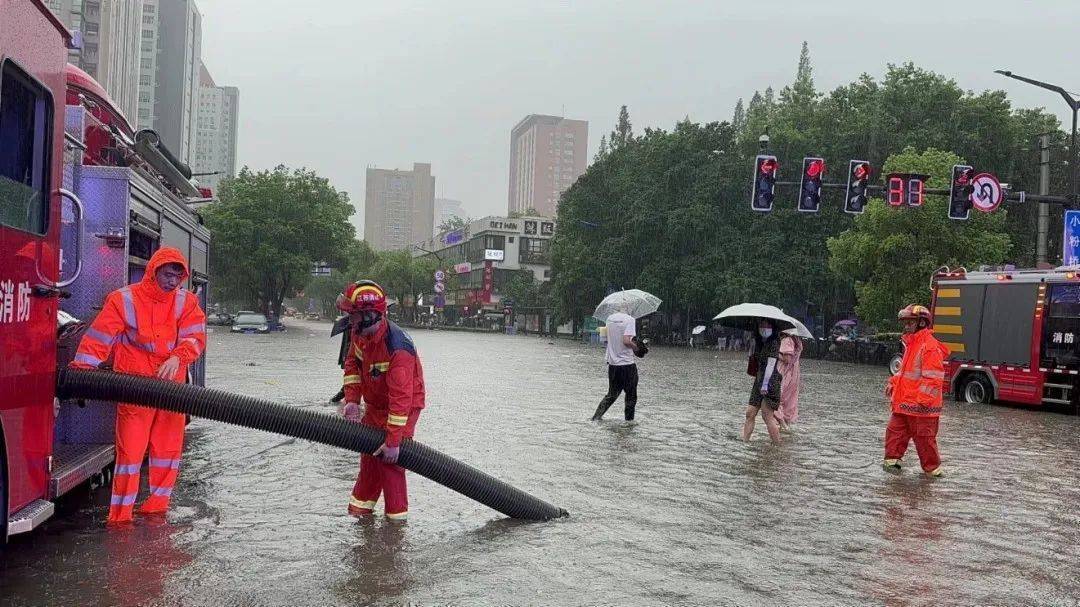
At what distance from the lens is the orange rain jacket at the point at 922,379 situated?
32.4 feet

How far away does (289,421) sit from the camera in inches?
256

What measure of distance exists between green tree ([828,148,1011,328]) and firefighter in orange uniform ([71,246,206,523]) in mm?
33894

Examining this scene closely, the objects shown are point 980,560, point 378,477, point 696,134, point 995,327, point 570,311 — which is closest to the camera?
point 980,560

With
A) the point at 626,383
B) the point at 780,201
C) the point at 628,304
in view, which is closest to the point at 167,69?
the point at 780,201

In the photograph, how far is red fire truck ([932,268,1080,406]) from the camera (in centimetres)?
1978

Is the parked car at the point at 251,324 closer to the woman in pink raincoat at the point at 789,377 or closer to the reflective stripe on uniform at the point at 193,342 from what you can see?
the woman in pink raincoat at the point at 789,377

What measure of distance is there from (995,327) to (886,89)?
108ft

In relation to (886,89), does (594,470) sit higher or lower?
lower

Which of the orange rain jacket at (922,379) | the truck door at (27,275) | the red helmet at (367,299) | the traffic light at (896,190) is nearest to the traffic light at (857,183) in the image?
the traffic light at (896,190)

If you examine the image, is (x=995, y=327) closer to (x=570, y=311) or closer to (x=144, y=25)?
(x=570, y=311)

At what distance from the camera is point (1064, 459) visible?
12.2m

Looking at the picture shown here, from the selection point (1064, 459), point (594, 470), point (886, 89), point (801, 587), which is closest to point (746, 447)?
point (594, 470)

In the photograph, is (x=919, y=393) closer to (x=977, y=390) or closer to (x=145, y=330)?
(x=145, y=330)

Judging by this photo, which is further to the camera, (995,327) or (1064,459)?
(995,327)
